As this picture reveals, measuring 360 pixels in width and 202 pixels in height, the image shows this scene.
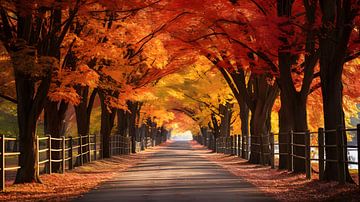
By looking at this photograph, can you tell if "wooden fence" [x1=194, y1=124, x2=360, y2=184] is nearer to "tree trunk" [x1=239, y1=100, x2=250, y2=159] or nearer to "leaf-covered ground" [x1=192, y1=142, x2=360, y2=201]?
"tree trunk" [x1=239, y1=100, x2=250, y2=159]

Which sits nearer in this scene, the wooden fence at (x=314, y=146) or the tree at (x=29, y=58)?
the wooden fence at (x=314, y=146)

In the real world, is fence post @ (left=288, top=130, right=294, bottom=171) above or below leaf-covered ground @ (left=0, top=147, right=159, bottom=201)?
above

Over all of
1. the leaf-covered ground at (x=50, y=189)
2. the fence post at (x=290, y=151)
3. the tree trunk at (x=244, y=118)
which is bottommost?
the leaf-covered ground at (x=50, y=189)

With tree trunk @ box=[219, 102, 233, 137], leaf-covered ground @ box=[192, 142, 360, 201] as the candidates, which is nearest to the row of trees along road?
leaf-covered ground @ box=[192, 142, 360, 201]

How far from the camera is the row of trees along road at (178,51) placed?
1683 centimetres

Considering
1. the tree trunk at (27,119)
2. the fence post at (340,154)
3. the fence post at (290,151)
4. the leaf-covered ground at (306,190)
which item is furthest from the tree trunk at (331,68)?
the tree trunk at (27,119)

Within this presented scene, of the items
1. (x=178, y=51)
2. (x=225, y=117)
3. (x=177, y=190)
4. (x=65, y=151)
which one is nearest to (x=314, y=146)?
(x=177, y=190)

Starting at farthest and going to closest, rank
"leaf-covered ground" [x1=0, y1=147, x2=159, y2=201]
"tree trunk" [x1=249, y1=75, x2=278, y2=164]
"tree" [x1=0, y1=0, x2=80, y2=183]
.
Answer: "tree trunk" [x1=249, y1=75, x2=278, y2=164] → "tree" [x1=0, y1=0, x2=80, y2=183] → "leaf-covered ground" [x1=0, y1=147, x2=159, y2=201]

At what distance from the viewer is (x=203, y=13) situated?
80.8ft

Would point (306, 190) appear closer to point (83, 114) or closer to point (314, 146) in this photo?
point (314, 146)

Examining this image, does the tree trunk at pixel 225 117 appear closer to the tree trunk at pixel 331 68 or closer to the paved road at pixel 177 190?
the paved road at pixel 177 190

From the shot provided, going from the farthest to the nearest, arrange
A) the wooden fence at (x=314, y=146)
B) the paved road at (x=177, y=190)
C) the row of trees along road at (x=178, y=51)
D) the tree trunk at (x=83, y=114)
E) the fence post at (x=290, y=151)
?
the tree trunk at (x=83, y=114) < the fence post at (x=290, y=151) < the row of trees along road at (x=178, y=51) < the wooden fence at (x=314, y=146) < the paved road at (x=177, y=190)

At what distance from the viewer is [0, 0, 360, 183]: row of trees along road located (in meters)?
16.8

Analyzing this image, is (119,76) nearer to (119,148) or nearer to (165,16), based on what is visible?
(165,16)
